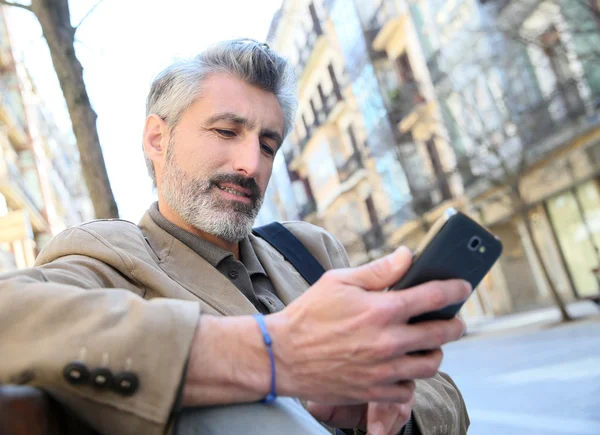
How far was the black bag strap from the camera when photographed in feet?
6.99

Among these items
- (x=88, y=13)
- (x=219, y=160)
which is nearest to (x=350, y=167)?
(x=88, y=13)

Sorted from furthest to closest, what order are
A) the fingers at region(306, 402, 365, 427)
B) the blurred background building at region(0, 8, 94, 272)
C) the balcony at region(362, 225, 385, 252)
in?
the balcony at region(362, 225, 385, 252) → the blurred background building at region(0, 8, 94, 272) → the fingers at region(306, 402, 365, 427)

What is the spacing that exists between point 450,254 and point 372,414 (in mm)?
455

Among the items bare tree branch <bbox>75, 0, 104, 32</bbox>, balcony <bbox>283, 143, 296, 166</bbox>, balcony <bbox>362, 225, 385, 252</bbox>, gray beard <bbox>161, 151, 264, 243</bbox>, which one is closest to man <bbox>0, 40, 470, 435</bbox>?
gray beard <bbox>161, 151, 264, 243</bbox>

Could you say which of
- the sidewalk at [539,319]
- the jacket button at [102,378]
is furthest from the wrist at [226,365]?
the sidewalk at [539,319]

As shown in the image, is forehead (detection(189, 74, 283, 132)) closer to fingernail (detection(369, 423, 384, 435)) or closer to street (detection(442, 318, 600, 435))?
fingernail (detection(369, 423, 384, 435))

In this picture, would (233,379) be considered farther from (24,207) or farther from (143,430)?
(24,207)

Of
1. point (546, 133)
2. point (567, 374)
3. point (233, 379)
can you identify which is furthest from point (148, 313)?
point (546, 133)

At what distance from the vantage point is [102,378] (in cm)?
99

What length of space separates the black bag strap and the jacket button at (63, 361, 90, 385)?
115 centimetres

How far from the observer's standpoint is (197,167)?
1973 mm

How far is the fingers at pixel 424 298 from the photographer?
3.43ft

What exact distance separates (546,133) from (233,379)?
18589 mm

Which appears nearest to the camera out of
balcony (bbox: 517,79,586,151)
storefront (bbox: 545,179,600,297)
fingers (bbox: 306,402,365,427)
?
fingers (bbox: 306,402,365,427)
